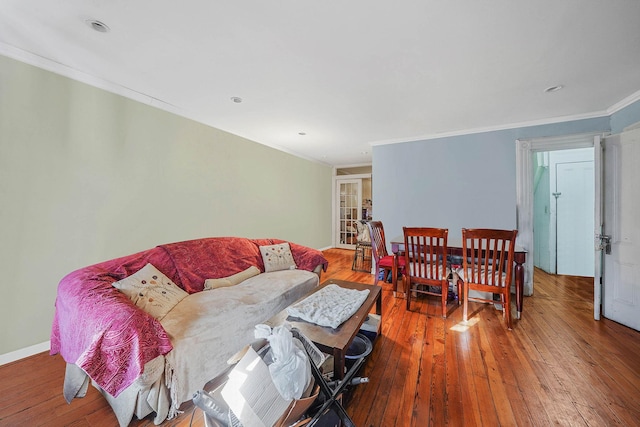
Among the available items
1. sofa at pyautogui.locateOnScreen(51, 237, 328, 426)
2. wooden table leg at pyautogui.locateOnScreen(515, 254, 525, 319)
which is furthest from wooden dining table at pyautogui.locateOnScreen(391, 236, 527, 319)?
sofa at pyautogui.locateOnScreen(51, 237, 328, 426)

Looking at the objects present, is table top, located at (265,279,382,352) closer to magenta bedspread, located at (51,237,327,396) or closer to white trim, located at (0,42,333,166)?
magenta bedspread, located at (51,237,327,396)

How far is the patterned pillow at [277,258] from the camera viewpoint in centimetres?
292

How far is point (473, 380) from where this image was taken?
1623 mm

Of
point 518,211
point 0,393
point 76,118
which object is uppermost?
point 76,118

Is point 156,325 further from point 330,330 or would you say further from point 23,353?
point 23,353

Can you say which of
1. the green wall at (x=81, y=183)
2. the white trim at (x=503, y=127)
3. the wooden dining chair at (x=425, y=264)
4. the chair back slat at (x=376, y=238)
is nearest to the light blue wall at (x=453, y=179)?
the white trim at (x=503, y=127)

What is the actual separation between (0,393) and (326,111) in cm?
356

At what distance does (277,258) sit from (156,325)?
5.47ft

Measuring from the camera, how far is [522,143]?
3207 millimetres

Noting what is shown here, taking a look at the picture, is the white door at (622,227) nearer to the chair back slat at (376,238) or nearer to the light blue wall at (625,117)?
the light blue wall at (625,117)

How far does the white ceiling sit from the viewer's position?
1.45m

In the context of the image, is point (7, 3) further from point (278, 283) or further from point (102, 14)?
point (278, 283)

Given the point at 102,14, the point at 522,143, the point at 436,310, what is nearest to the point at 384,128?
the point at 522,143

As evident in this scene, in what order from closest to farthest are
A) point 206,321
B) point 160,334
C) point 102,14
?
point 160,334 → point 102,14 → point 206,321
